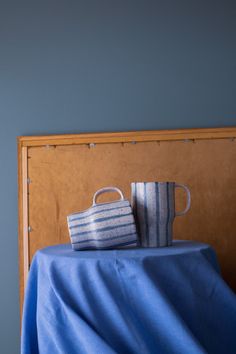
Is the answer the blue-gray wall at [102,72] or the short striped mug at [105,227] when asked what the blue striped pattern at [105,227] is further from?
the blue-gray wall at [102,72]

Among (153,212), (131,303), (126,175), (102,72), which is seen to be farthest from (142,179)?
(131,303)

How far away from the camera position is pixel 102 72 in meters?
Result: 2.25

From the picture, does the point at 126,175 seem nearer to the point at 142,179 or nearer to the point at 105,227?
the point at 142,179

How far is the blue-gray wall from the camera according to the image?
220 cm

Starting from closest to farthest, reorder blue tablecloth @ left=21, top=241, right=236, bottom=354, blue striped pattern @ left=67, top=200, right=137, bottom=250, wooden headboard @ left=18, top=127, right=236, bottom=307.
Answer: blue tablecloth @ left=21, top=241, right=236, bottom=354 → blue striped pattern @ left=67, top=200, right=137, bottom=250 → wooden headboard @ left=18, top=127, right=236, bottom=307

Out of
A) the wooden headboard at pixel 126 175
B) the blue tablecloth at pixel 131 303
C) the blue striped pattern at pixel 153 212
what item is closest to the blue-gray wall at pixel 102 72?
the wooden headboard at pixel 126 175

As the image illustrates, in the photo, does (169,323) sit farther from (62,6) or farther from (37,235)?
(62,6)

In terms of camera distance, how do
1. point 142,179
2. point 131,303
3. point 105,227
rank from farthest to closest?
1. point 142,179
2. point 105,227
3. point 131,303

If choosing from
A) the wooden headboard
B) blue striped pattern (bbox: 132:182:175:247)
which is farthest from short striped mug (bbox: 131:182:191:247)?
the wooden headboard

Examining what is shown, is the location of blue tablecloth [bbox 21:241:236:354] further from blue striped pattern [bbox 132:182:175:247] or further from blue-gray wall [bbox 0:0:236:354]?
blue-gray wall [bbox 0:0:236:354]

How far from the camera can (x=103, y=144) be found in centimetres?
221

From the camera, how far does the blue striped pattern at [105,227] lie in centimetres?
155

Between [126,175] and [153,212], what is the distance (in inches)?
23.8

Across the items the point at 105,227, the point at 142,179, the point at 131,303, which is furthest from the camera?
the point at 142,179
